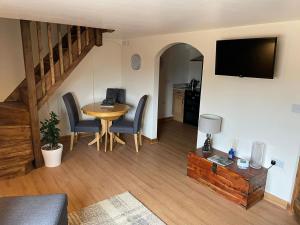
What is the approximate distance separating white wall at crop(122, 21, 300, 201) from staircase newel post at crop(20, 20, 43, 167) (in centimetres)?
218

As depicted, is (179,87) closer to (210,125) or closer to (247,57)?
(210,125)

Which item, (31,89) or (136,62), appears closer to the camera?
(31,89)

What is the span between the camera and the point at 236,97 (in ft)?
10.2

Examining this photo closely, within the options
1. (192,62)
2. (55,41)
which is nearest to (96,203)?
(55,41)

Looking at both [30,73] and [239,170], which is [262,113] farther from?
[30,73]

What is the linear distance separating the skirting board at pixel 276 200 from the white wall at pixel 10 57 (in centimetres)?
432

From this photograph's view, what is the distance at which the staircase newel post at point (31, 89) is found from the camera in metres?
3.11

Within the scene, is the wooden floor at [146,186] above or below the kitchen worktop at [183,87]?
below

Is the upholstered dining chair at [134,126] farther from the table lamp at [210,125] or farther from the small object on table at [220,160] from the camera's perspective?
the small object on table at [220,160]

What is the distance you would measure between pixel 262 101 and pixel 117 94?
3.11 m

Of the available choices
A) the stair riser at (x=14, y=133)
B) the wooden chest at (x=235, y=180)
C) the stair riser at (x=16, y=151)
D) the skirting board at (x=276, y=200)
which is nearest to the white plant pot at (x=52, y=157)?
the stair riser at (x=16, y=151)

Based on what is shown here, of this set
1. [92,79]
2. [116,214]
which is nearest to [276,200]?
[116,214]

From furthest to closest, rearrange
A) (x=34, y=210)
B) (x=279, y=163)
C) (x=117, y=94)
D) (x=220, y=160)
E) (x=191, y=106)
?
(x=191, y=106)
(x=117, y=94)
(x=220, y=160)
(x=279, y=163)
(x=34, y=210)

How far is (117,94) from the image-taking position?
5.11m
